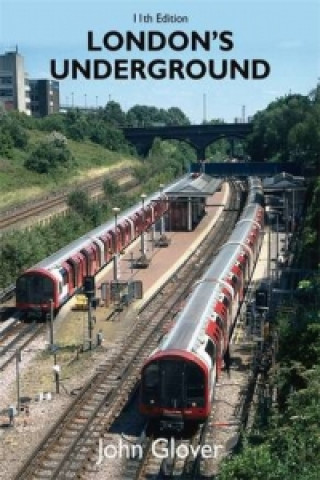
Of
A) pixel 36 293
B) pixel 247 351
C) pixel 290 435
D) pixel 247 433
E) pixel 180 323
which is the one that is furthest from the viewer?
pixel 36 293

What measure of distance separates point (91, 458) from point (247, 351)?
1014 centimetres

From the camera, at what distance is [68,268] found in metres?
33.8

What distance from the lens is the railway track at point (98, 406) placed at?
A: 61.6 ft

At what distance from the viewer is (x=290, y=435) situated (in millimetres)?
14477

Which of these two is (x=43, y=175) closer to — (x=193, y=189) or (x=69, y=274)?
(x=193, y=189)

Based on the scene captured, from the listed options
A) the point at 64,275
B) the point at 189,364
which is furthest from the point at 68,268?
the point at 189,364

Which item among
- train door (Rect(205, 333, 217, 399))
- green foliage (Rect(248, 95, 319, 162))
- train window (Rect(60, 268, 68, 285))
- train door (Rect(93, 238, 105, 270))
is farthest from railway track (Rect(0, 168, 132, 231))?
train door (Rect(205, 333, 217, 399))

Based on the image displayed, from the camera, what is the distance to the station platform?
31078 millimetres

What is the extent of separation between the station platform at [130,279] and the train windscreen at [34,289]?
1.46 m

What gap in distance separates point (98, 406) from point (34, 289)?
34.0ft

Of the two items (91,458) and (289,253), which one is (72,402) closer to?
(91,458)

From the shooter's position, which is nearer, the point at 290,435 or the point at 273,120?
the point at 290,435

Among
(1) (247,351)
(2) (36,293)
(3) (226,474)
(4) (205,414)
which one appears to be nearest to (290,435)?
(3) (226,474)

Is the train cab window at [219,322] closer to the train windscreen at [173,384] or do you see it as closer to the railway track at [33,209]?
the train windscreen at [173,384]
